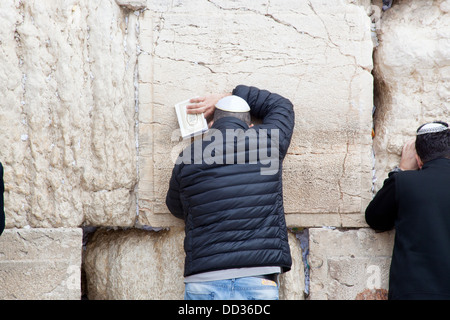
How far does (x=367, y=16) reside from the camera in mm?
3008

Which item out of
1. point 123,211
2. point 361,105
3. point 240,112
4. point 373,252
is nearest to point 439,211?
point 373,252

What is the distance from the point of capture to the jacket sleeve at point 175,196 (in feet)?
8.38

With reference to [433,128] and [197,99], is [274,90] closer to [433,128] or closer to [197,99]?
[197,99]

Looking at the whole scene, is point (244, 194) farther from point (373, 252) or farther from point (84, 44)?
point (84, 44)

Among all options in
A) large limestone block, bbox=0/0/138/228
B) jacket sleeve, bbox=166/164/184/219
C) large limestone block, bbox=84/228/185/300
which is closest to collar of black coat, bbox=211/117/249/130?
jacket sleeve, bbox=166/164/184/219

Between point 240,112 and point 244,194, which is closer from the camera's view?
point 244,194

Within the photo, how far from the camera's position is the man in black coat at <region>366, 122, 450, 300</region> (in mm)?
2422

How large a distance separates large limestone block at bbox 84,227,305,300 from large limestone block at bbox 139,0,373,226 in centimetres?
20

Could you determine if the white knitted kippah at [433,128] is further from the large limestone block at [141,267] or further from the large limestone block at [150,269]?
the large limestone block at [141,267]

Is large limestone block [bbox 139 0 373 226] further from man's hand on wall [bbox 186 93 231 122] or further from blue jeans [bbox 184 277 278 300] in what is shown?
blue jeans [bbox 184 277 278 300]

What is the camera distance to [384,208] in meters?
2.66

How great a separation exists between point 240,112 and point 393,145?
1.05 meters

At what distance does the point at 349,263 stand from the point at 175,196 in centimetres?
112

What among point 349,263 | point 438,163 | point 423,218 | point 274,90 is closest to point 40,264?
point 274,90
